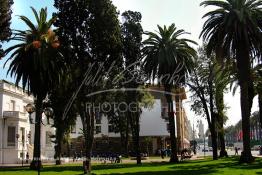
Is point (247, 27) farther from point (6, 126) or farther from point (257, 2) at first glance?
Result: point (6, 126)

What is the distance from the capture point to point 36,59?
159 ft

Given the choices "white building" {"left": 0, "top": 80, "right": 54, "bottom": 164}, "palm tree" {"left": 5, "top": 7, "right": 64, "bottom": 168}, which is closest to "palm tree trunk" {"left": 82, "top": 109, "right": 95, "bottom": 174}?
"palm tree" {"left": 5, "top": 7, "right": 64, "bottom": 168}

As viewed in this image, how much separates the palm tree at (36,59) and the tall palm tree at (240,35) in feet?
51.9

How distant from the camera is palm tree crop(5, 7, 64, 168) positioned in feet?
160

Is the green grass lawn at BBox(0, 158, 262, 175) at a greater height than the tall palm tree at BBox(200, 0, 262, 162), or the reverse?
the tall palm tree at BBox(200, 0, 262, 162)

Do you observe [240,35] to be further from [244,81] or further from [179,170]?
[179,170]

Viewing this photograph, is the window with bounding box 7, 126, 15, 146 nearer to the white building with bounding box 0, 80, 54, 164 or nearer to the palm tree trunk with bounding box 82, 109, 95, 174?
the white building with bounding box 0, 80, 54, 164

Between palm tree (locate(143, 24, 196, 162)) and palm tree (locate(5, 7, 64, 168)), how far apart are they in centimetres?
1116

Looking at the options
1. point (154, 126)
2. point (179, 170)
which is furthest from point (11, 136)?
point (154, 126)

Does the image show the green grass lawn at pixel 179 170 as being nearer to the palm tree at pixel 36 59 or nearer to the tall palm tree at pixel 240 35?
the tall palm tree at pixel 240 35

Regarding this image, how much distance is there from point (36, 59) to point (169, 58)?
15042mm

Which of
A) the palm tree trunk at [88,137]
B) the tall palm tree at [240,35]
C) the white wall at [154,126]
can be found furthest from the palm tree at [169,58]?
the white wall at [154,126]

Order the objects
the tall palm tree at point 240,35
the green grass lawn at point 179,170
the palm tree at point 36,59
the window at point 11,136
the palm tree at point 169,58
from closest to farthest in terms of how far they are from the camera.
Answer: the green grass lawn at point 179,170
the tall palm tree at point 240,35
the palm tree at point 36,59
the palm tree at point 169,58
the window at point 11,136

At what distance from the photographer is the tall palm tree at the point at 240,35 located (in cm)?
4216
